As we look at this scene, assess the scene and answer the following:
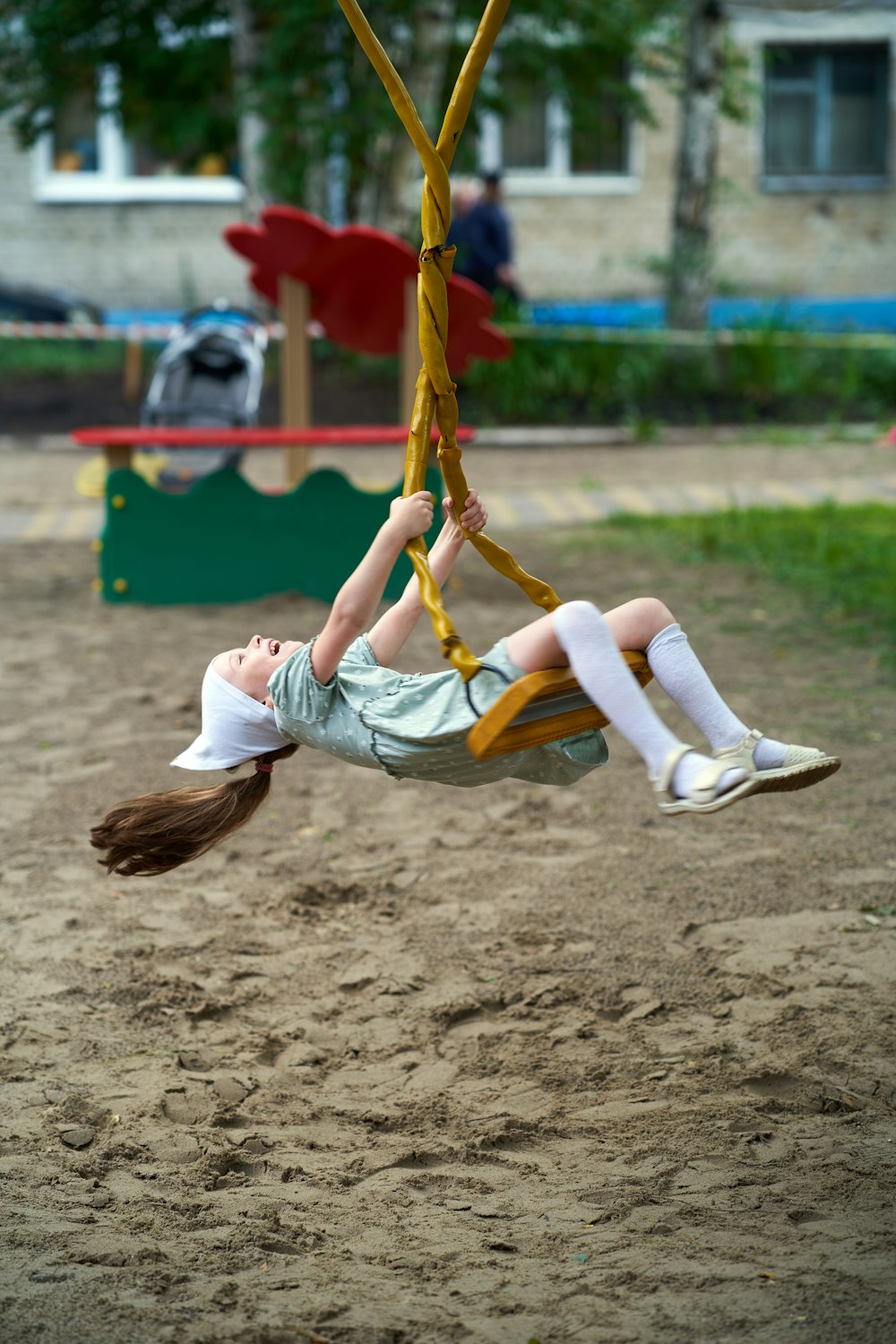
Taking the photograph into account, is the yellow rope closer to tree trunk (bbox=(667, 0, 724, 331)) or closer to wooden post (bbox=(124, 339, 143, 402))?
tree trunk (bbox=(667, 0, 724, 331))

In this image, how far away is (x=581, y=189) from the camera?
67.9 feet

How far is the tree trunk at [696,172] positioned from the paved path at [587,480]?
2178mm

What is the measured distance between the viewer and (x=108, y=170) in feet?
66.8

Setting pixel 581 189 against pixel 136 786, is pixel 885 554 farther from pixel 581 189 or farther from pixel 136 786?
pixel 581 189

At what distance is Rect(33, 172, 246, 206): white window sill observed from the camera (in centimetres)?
2011

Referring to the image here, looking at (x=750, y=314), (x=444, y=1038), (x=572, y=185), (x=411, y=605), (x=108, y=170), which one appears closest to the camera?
(x=411, y=605)

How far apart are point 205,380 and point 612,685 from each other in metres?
8.35

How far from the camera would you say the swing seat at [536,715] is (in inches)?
116

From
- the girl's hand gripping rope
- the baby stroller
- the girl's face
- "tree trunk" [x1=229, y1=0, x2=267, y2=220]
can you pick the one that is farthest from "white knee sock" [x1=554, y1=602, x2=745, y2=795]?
"tree trunk" [x1=229, y1=0, x2=267, y2=220]

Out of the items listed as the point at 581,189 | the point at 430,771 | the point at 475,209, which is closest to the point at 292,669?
the point at 430,771

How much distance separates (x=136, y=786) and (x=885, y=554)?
17.6ft

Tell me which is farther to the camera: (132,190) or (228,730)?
(132,190)

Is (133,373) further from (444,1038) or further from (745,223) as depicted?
(444,1038)

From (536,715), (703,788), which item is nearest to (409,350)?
(536,715)
